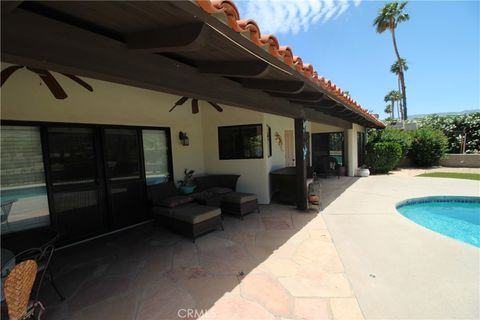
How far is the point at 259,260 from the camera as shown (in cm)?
366

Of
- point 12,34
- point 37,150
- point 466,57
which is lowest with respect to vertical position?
point 37,150

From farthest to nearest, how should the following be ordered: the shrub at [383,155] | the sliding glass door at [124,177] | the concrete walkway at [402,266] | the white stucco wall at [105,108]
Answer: the shrub at [383,155], the sliding glass door at [124,177], the white stucco wall at [105,108], the concrete walkway at [402,266]

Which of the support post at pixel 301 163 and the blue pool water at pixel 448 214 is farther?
the support post at pixel 301 163

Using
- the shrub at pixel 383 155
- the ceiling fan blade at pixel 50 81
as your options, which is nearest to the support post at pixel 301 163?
the ceiling fan blade at pixel 50 81

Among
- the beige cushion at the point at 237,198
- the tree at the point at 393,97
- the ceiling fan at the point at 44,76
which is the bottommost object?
the beige cushion at the point at 237,198

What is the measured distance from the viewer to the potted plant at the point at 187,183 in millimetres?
6215

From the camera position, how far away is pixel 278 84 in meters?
3.41

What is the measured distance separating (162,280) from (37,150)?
3.28 meters

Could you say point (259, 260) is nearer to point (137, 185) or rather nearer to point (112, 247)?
point (112, 247)

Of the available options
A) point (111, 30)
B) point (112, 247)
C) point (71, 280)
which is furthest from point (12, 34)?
point (112, 247)

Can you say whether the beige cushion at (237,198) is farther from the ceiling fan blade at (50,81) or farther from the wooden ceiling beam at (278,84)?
the ceiling fan blade at (50,81)

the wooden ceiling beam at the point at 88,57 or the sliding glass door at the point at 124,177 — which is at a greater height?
the wooden ceiling beam at the point at 88,57

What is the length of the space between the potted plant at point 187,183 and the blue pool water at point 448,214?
233 inches

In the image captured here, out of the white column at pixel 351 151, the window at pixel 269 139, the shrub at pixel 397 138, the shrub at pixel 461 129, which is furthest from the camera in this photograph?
the shrub at pixel 461 129
